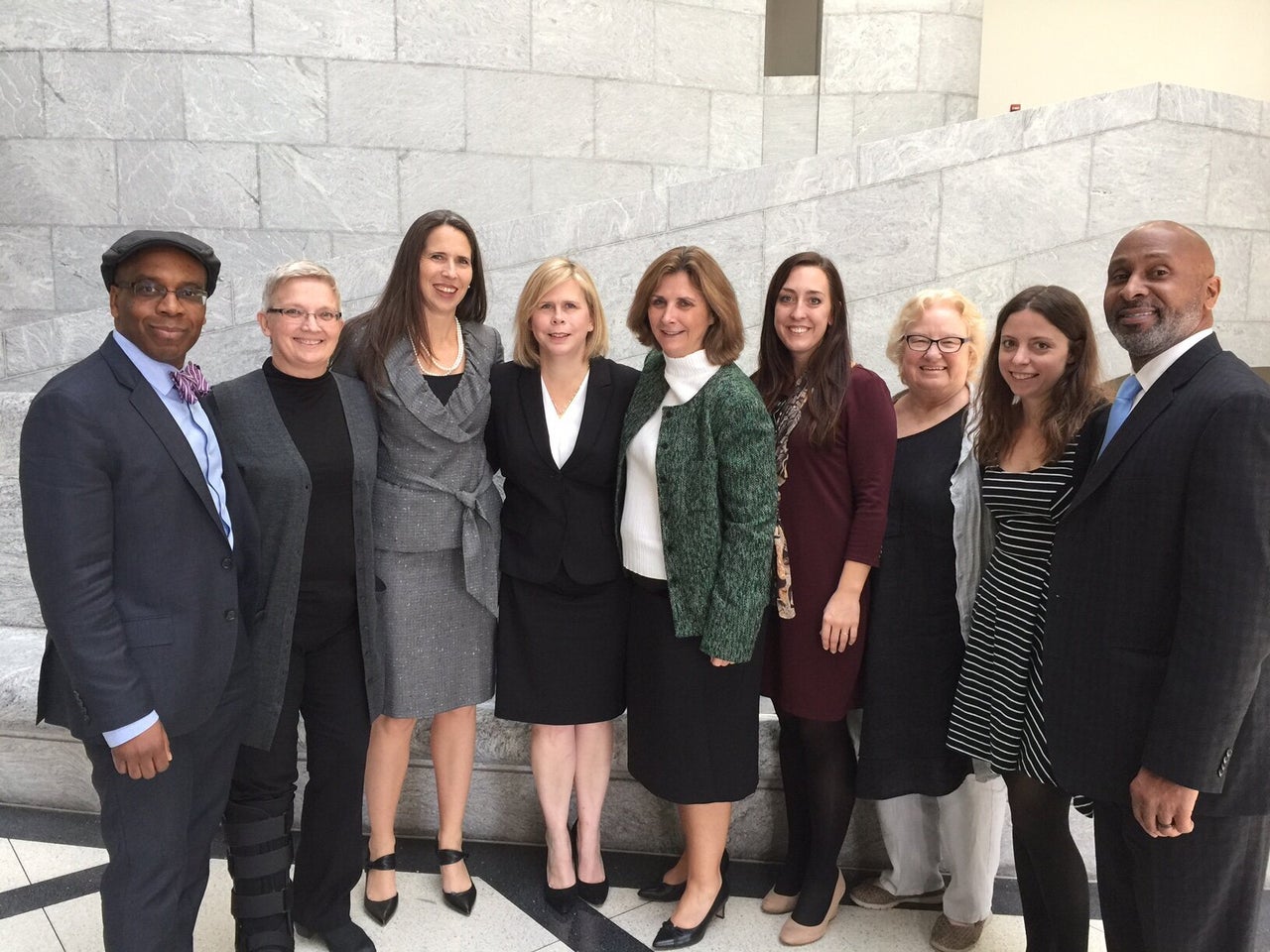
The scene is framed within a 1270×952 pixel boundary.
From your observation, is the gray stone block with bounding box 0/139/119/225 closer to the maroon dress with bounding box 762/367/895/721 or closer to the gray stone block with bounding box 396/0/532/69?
the gray stone block with bounding box 396/0/532/69

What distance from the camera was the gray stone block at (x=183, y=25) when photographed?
265 inches

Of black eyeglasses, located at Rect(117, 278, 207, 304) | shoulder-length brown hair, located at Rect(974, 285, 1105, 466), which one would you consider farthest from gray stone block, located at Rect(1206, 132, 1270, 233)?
black eyeglasses, located at Rect(117, 278, 207, 304)

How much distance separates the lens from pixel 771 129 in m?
8.99

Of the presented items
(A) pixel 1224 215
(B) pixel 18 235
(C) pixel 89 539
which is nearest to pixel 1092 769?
(C) pixel 89 539

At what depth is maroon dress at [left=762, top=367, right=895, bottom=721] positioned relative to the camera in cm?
259

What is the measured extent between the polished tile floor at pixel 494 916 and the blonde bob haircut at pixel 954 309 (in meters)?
1.77

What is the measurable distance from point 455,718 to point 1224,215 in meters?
5.66

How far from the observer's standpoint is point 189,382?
2.15m

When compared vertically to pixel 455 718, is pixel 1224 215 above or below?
above

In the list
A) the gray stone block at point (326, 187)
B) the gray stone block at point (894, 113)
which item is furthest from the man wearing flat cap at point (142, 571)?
the gray stone block at point (894, 113)

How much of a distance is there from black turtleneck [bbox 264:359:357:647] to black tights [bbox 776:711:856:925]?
4.56 feet

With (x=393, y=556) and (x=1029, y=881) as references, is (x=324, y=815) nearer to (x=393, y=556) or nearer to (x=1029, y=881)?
(x=393, y=556)

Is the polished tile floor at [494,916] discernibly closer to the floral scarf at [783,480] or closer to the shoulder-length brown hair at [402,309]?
the floral scarf at [783,480]

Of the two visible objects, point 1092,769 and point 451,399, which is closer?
point 1092,769
